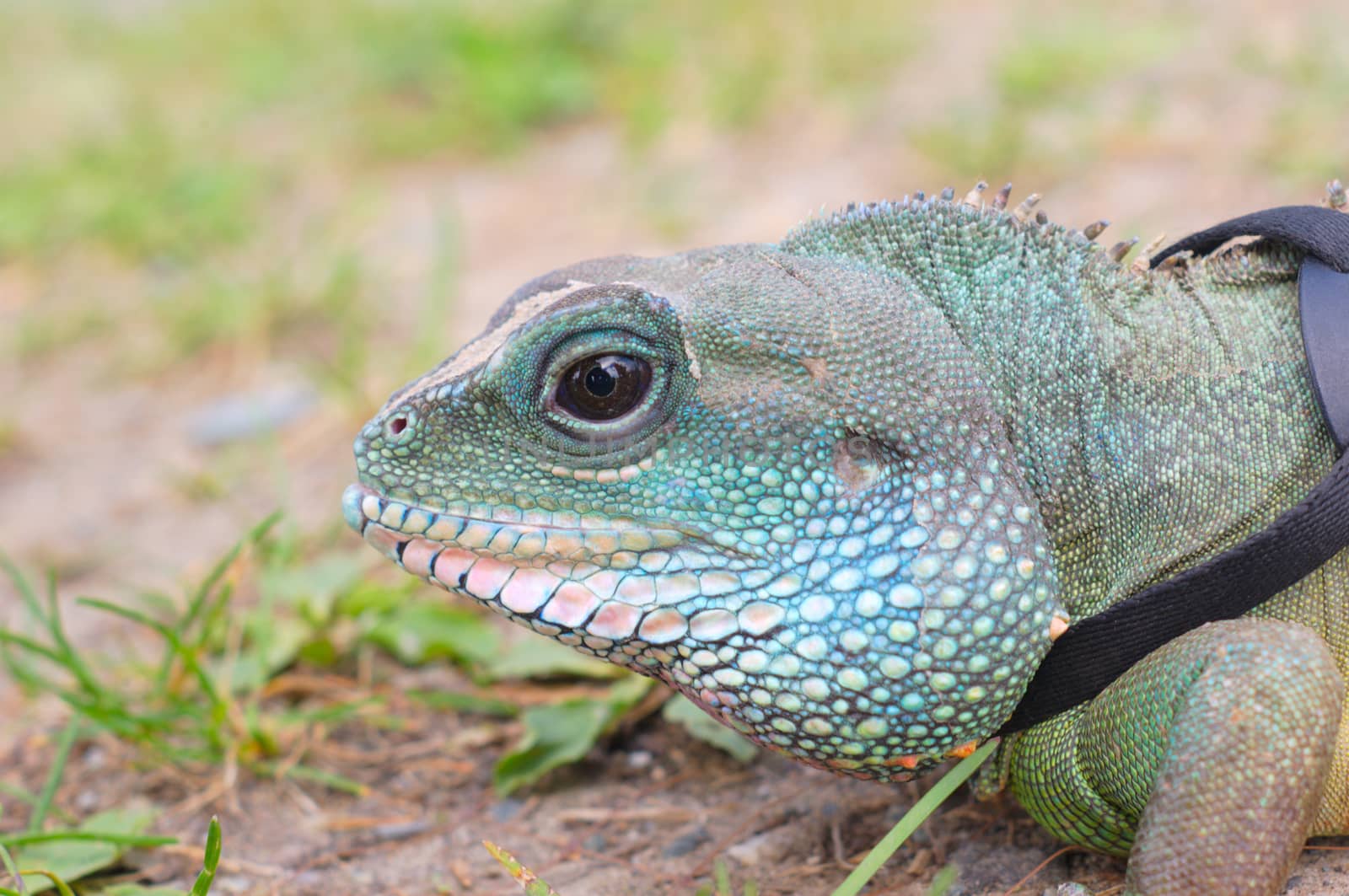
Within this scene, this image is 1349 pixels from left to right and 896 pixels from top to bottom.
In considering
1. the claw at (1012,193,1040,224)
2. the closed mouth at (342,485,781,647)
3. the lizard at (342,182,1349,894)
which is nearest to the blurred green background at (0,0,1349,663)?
the closed mouth at (342,485,781,647)

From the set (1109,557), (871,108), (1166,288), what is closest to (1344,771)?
(1109,557)

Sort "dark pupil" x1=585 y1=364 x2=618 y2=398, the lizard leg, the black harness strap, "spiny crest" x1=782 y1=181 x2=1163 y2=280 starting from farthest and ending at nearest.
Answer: "spiny crest" x1=782 y1=181 x2=1163 y2=280 < "dark pupil" x1=585 y1=364 x2=618 y2=398 < the black harness strap < the lizard leg

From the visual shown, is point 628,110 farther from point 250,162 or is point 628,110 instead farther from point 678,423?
point 678,423

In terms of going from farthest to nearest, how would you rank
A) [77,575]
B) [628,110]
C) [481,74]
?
[481,74], [628,110], [77,575]

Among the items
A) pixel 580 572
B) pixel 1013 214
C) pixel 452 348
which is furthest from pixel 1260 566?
pixel 452 348

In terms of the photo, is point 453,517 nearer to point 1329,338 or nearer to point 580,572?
point 580,572

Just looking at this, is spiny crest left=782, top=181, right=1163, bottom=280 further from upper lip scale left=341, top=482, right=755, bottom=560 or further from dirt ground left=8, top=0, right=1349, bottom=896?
dirt ground left=8, top=0, right=1349, bottom=896
